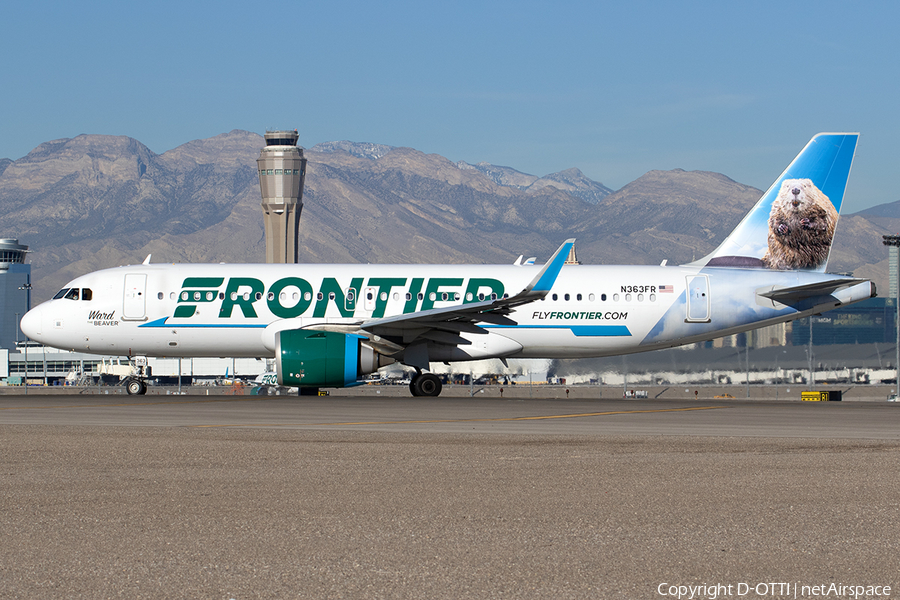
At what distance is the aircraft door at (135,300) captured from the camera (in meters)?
31.7

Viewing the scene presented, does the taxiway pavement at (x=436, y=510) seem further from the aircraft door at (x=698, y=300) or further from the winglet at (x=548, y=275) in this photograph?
the aircraft door at (x=698, y=300)

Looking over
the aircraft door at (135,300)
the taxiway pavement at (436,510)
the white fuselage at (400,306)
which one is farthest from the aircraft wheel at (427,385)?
the taxiway pavement at (436,510)

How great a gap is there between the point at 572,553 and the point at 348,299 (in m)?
23.8

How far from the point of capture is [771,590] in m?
7.05

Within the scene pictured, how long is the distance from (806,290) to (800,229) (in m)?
3.00

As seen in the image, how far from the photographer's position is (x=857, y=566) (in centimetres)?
771

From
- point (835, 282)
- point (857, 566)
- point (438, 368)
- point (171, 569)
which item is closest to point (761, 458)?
point (857, 566)

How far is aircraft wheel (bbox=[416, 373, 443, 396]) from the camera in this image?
32.8 meters

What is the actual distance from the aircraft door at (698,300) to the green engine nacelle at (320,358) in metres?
10.3

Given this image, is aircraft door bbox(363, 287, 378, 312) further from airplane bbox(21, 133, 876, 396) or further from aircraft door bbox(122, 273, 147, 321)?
aircraft door bbox(122, 273, 147, 321)

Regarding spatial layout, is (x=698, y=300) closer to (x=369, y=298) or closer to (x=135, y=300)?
(x=369, y=298)

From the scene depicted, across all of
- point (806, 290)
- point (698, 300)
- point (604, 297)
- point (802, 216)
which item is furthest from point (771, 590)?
point (802, 216)

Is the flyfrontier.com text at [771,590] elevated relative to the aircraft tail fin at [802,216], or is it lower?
lower

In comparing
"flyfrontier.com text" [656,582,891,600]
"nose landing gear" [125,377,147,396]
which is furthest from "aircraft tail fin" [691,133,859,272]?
"flyfrontier.com text" [656,582,891,600]
